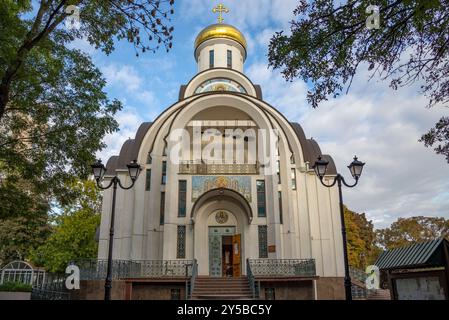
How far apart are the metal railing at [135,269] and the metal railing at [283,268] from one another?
10.4 ft

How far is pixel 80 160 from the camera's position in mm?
10008

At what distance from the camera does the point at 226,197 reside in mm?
19312

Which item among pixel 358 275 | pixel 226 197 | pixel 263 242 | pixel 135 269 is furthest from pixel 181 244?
pixel 358 275

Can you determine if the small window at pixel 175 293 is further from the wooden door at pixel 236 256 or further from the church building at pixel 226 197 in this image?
the wooden door at pixel 236 256

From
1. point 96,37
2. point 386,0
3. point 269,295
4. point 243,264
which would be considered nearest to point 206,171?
point 243,264

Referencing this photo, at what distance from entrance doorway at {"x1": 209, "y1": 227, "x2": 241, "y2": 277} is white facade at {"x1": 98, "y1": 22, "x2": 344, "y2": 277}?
7.8 inches

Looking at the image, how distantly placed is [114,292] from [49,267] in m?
18.3

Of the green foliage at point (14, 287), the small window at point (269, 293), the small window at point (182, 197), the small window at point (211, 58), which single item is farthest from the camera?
the small window at point (211, 58)

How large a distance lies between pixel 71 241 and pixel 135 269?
1575 centimetres

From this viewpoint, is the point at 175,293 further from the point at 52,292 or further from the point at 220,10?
the point at 220,10

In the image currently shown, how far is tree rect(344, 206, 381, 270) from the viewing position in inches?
1446

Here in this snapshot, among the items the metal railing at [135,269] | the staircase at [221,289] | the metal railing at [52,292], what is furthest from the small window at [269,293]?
the metal railing at [52,292]

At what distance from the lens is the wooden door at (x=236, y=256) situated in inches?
730
